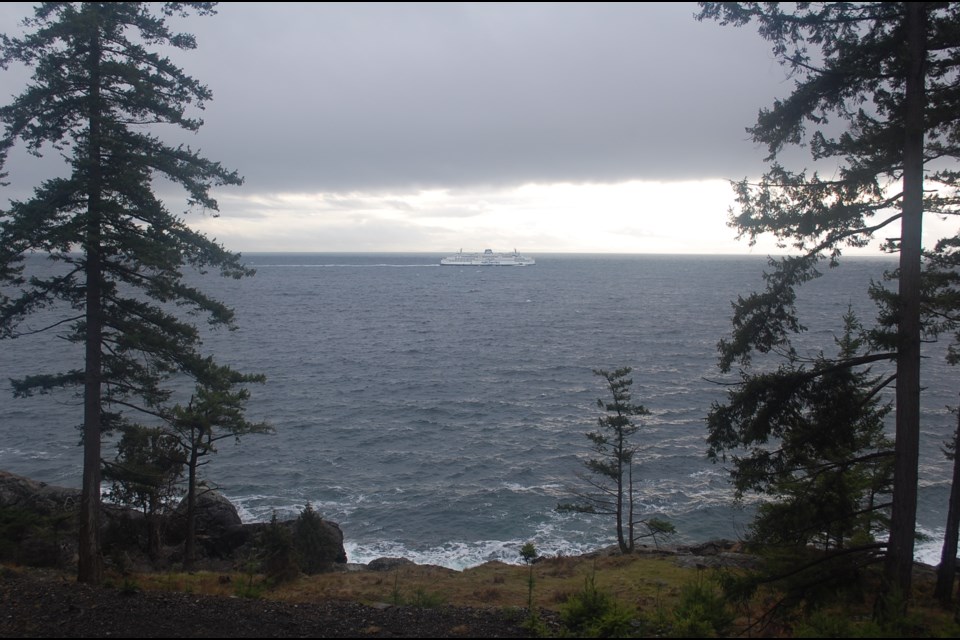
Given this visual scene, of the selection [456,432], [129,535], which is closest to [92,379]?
[129,535]

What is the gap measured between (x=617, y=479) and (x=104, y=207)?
18.7 m

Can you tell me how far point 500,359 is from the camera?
59.4 meters

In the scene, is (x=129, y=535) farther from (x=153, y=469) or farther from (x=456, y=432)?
(x=456, y=432)

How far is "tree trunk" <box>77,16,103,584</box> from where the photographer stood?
1188 centimetres

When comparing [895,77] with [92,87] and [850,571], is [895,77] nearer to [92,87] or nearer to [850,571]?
[850,571]

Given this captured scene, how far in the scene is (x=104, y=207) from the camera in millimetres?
11586

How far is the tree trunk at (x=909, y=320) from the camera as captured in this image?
28.9 feet

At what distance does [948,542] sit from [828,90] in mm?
8467

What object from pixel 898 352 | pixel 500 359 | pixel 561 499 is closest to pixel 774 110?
pixel 898 352

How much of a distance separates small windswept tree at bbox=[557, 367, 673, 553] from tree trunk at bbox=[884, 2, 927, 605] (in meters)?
12.6

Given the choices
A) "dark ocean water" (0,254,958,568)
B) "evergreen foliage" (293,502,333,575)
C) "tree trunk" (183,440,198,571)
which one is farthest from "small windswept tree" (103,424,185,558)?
"dark ocean water" (0,254,958,568)

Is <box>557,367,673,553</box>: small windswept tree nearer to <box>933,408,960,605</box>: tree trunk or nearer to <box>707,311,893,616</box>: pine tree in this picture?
<box>933,408,960,605</box>: tree trunk

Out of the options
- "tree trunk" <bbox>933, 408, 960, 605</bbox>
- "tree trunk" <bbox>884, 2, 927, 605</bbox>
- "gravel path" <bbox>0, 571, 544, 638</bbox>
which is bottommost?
"gravel path" <bbox>0, 571, 544, 638</bbox>

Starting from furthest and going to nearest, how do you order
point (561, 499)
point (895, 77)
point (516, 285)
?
1. point (516, 285)
2. point (561, 499)
3. point (895, 77)
